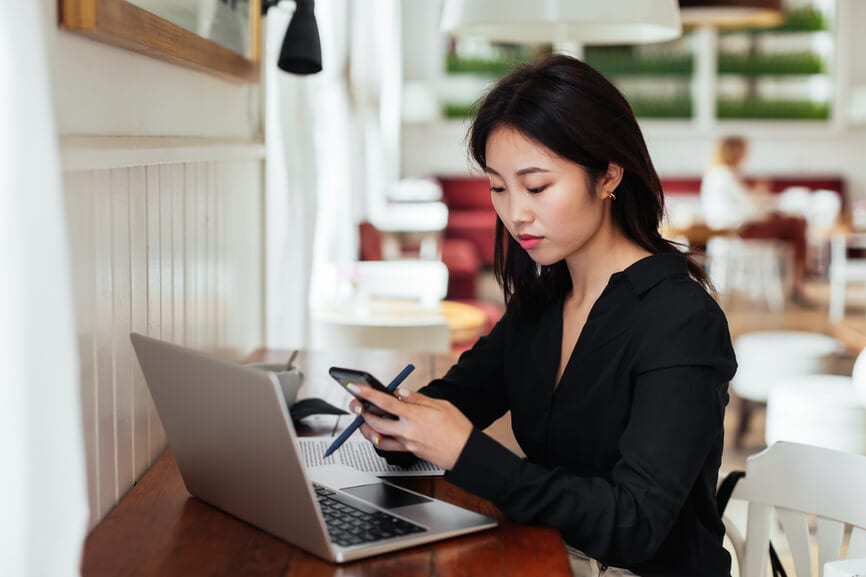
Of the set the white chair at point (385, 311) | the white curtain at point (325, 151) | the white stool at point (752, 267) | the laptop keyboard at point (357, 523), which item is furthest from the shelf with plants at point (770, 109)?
the laptop keyboard at point (357, 523)

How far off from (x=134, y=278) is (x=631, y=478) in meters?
0.93

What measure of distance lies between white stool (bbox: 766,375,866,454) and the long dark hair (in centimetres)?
238

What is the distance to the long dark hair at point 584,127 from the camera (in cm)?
165

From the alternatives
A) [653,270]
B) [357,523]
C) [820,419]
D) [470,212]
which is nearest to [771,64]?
[470,212]

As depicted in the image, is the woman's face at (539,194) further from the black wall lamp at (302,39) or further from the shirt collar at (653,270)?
the black wall lamp at (302,39)

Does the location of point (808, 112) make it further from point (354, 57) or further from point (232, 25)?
point (232, 25)

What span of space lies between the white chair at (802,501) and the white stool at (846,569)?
0.27m

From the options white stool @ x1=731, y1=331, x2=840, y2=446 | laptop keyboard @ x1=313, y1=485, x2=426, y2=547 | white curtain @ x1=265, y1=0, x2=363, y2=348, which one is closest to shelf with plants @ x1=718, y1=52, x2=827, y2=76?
white stool @ x1=731, y1=331, x2=840, y2=446

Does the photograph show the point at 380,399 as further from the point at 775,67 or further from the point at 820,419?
the point at 775,67

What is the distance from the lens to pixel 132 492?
1.78 metres

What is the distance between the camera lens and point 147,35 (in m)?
1.86

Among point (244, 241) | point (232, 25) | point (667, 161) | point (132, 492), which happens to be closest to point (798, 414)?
point (244, 241)

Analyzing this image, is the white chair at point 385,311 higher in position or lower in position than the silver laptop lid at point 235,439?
lower

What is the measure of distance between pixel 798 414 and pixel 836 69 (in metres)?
8.69
